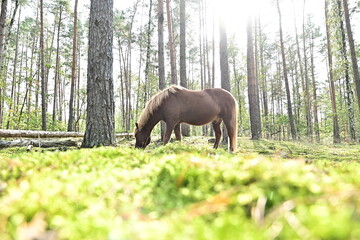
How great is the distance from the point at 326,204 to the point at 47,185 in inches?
44.6

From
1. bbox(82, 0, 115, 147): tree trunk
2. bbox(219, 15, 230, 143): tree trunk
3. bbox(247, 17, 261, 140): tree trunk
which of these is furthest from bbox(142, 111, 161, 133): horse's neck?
bbox(247, 17, 261, 140): tree trunk

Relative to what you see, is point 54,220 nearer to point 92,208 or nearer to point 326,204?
point 92,208

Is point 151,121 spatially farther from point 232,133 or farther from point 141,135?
point 232,133

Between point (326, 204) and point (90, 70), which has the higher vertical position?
point (90, 70)

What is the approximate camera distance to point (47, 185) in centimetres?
106

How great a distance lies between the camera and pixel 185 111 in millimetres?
7234

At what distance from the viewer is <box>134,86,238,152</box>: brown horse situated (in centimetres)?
693

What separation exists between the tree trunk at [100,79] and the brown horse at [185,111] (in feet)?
5.84

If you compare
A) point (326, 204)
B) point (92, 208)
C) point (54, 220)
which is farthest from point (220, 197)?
point (54, 220)

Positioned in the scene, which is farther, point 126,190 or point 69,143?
point 69,143

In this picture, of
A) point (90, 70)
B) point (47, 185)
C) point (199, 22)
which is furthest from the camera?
point (199, 22)

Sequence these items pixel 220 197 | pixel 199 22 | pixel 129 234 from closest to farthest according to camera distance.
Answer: pixel 129 234
pixel 220 197
pixel 199 22

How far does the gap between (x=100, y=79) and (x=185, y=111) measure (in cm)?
285

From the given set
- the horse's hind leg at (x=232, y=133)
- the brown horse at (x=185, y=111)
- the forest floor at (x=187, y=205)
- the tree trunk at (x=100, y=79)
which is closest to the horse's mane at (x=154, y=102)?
the brown horse at (x=185, y=111)
